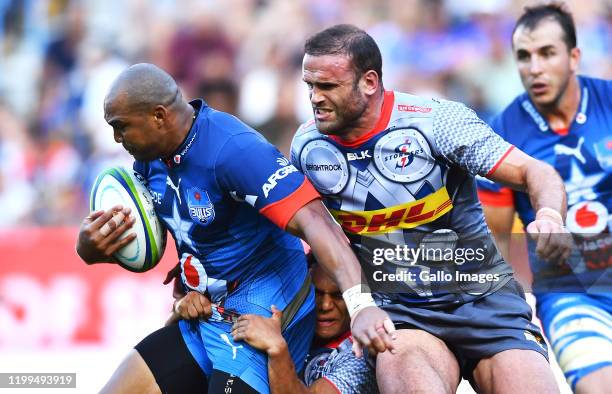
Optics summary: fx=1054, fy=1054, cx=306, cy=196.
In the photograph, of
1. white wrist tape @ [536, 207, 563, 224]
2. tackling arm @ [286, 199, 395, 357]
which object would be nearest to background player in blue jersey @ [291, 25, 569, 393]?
white wrist tape @ [536, 207, 563, 224]

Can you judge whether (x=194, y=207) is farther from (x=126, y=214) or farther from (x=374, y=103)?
(x=374, y=103)

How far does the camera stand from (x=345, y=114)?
4773 mm

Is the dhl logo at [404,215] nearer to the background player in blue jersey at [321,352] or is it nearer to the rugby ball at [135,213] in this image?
the background player in blue jersey at [321,352]

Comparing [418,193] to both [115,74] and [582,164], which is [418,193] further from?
[115,74]

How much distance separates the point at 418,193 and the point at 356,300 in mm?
804

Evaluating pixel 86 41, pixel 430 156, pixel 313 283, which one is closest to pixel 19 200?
pixel 86 41

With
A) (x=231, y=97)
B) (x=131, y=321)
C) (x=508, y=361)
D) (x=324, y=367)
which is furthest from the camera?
(x=231, y=97)

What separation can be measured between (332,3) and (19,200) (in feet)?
12.6

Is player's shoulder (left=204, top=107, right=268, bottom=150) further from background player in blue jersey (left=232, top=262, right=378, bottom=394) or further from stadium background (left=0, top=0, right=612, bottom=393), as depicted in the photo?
stadium background (left=0, top=0, right=612, bottom=393)

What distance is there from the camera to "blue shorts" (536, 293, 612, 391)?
5.29 metres

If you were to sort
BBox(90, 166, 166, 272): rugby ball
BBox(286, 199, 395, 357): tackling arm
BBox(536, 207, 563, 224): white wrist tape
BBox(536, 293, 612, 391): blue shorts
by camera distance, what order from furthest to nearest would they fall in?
BBox(536, 293, 612, 391): blue shorts < BBox(90, 166, 166, 272): rugby ball < BBox(536, 207, 563, 224): white wrist tape < BBox(286, 199, 395, 357): tackling arm

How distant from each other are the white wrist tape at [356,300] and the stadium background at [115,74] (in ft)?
16.3

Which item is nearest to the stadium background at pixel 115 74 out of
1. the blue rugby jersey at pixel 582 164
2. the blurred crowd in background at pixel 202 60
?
the blurred crowd in background at pixel 202 60

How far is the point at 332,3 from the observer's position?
1111cm
